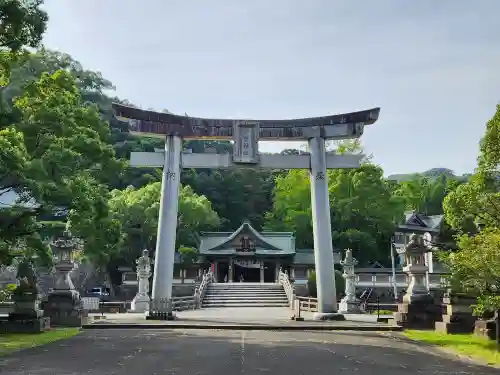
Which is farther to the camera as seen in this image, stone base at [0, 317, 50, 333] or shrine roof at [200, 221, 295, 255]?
shrine roof at [200, 221, 295, 255]

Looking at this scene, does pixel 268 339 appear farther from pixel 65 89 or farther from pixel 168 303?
pixel 65 89

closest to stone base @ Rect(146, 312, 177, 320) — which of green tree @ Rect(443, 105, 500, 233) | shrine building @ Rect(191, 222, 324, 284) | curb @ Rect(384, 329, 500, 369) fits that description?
curb @ Rect(384, 329, 500, 369)

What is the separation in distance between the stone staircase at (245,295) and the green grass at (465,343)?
17.1m

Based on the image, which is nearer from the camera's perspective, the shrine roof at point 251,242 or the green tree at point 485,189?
the green tree at point 485,189

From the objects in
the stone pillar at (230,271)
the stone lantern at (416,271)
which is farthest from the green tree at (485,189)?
the stone pillar at (230,271)

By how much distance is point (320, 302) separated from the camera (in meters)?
20.4

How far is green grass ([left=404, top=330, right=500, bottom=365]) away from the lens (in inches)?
451

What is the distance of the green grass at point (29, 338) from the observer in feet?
41.5

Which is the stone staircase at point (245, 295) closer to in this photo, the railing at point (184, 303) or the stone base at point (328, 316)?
the railing at point (184, 303)

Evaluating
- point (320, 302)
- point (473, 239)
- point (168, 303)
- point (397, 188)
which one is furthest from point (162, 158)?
point (397, 188)

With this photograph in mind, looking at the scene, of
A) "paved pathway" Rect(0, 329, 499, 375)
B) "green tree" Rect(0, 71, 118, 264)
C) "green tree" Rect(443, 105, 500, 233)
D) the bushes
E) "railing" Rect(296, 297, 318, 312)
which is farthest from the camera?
the bushes

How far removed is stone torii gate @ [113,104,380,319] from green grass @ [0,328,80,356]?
5093 mm

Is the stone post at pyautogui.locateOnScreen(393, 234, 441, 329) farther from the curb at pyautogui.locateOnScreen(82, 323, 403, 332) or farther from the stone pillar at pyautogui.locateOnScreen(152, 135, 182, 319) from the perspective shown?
the stone pillar at pyautogui.locateOnScreen(152, 135, 182, 319)

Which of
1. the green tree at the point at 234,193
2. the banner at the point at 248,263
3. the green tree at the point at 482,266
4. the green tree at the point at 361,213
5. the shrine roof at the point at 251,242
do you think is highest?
the green tree at the point at 234,193
